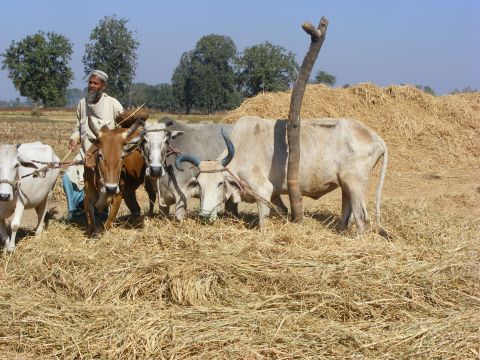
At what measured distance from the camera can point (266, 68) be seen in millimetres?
52500

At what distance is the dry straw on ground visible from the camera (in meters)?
4.70

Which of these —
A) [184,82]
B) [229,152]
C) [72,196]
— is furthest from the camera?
[184,82]

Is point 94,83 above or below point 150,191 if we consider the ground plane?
above

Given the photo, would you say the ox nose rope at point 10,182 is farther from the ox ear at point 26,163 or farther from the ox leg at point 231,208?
the ox leg at point 231,208

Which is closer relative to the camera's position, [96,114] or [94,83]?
[94,83]

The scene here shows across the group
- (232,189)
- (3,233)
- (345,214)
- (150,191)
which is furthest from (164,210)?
→ (345,214)

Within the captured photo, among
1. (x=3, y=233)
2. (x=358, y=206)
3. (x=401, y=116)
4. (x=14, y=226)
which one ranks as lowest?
(x=3, y=233)

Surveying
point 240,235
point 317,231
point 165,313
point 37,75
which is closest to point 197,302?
point 165,313

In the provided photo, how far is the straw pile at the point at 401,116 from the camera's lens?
16.8 metres

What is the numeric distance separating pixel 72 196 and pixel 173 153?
1.94 meters

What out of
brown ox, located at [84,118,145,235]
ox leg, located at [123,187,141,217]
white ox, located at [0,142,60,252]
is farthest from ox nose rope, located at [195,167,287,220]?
white ox, located at [0,142,60,252]

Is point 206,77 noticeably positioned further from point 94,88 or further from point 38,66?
point 94,88

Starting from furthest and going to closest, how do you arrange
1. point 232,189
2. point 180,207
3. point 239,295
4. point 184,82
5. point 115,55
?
point 184,82, point 115,55, point 180,207, point 232,189, point 239,295

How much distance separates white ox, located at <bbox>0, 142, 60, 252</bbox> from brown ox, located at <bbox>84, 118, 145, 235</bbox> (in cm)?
65
